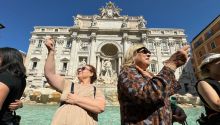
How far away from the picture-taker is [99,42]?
103 ft

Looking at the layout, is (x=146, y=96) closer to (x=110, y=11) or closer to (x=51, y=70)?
(x=51, y=70)

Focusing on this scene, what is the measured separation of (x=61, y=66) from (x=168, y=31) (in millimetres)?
19605

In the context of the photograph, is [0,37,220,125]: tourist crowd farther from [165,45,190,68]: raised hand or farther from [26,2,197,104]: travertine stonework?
→ [26,2,197,104]: travertine stonework

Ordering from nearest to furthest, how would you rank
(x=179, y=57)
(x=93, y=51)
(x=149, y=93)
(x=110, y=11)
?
(x=149, y=93) < (x=179, y=57) < (x=93, y=51) < (x=110, y=11)

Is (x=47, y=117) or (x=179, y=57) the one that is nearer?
(x=179, y=57)

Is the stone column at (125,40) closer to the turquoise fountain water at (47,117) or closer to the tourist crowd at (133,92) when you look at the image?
the turquoise fountain water at (47,117)

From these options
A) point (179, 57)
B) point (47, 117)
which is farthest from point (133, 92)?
point (47, 117)

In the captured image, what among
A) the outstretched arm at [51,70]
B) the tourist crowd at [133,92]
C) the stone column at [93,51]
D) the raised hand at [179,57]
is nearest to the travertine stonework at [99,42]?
the stone column at [93,51]

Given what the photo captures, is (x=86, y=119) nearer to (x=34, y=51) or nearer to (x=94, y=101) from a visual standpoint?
(x=94, y=101)

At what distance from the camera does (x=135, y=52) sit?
2.22 m

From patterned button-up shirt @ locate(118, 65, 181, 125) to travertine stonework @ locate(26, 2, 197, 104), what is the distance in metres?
26.6

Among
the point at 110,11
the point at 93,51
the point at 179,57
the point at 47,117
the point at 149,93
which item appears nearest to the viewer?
the point at 149,93

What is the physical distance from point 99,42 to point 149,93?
29949 mm

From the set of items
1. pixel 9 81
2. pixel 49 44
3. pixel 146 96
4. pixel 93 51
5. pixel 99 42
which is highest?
pixel 99 42
